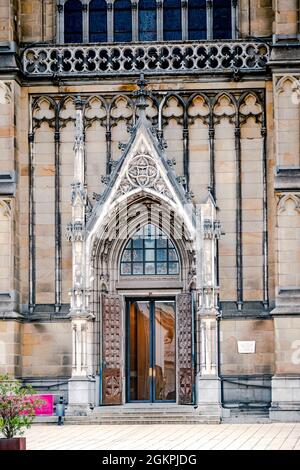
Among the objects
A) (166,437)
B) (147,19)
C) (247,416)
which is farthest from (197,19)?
(166,437)

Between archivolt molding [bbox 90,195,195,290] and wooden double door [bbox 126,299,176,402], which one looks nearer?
archivolt molding [bbox 90,195,195,290]

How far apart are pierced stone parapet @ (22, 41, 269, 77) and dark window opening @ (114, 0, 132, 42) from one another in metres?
0.84

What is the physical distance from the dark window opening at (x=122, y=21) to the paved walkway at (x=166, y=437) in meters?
11.4

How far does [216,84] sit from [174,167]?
103 inches

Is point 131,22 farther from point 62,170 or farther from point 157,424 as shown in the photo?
point 157,424

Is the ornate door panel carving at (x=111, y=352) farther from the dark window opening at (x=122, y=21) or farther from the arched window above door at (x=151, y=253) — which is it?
the dark window opening at (x=122, y=21)

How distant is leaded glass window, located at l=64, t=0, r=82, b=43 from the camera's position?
38.1 m

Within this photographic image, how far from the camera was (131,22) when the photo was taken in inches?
1501

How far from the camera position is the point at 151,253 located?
123ft

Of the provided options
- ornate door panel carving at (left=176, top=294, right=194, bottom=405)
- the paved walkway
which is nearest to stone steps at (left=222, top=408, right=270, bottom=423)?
the paved walkway

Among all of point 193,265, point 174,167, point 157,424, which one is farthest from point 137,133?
point 157,424

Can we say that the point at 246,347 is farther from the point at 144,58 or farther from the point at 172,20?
the point at 172,20

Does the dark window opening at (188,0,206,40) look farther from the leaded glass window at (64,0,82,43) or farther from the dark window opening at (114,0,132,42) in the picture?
the leaded glass window at (64,0,82,43)

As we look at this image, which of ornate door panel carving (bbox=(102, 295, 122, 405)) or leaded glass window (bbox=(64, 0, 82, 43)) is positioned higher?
leaded glass window (bbox=(64, 0, 82, 43))
